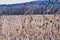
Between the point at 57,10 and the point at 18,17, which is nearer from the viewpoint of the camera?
the point at 57,10

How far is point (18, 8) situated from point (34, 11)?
0.51 feet

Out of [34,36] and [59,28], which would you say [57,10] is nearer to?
[59,28]

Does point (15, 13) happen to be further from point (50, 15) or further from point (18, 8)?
point (50, 15)

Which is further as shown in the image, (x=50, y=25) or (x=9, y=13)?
(x=9, y=13)

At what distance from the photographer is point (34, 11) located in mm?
1133

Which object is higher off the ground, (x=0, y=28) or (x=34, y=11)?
(x=34, y=11)

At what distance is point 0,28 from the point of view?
48.4 inches

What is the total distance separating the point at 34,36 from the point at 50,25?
166mm

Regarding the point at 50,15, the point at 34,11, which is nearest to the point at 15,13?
the point at 34,11

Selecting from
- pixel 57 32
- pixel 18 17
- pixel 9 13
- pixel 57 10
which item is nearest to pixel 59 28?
pixel 57 32

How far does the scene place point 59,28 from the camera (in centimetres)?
106

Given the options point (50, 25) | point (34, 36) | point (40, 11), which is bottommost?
point (34, 36)

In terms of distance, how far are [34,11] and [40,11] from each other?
0.05m

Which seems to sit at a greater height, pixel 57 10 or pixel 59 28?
pixel 57 10
